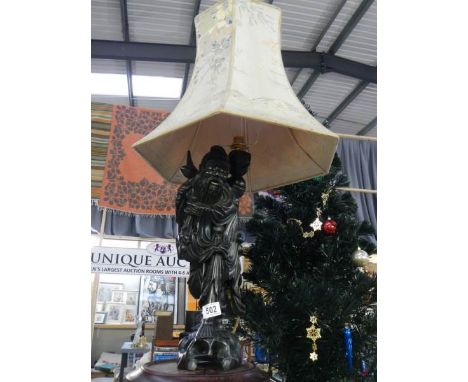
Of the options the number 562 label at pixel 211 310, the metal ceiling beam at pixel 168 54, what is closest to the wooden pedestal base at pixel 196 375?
the number 562 label at pixel 211 310

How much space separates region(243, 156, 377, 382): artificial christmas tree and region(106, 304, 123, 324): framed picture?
2.98 m

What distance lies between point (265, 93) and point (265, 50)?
13 cm

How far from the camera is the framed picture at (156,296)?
366 centimetres

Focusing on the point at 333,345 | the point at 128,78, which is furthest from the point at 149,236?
the point at 333,345

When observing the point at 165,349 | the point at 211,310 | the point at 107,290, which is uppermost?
the point at 211,310

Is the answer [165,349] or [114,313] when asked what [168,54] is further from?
[114,313]

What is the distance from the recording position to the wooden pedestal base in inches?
25.5

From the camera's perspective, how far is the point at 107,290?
3.74m

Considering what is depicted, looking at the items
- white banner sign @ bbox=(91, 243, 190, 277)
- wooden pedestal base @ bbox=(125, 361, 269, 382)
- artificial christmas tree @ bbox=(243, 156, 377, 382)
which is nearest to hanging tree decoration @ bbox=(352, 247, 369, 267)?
artificial christmas tree @ bbox=(243, 156, 377, 382)

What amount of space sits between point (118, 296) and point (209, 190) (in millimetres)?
Answer: 3282

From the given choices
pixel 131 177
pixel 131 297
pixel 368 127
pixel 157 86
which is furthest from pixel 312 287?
pixel 368 127

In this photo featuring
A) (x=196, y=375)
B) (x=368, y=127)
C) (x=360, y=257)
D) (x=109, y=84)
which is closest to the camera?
(x=196, y=375)

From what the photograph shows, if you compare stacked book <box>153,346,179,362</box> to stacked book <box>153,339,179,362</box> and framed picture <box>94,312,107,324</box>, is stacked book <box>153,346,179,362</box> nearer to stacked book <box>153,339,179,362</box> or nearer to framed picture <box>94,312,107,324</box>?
stacked book <box>153,339,179,362</box>

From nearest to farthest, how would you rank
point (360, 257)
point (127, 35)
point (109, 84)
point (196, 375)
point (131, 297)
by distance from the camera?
point (196, 375) < point (360, 257) < point (127, 35) < point (109, 84) < point (131, 297)
